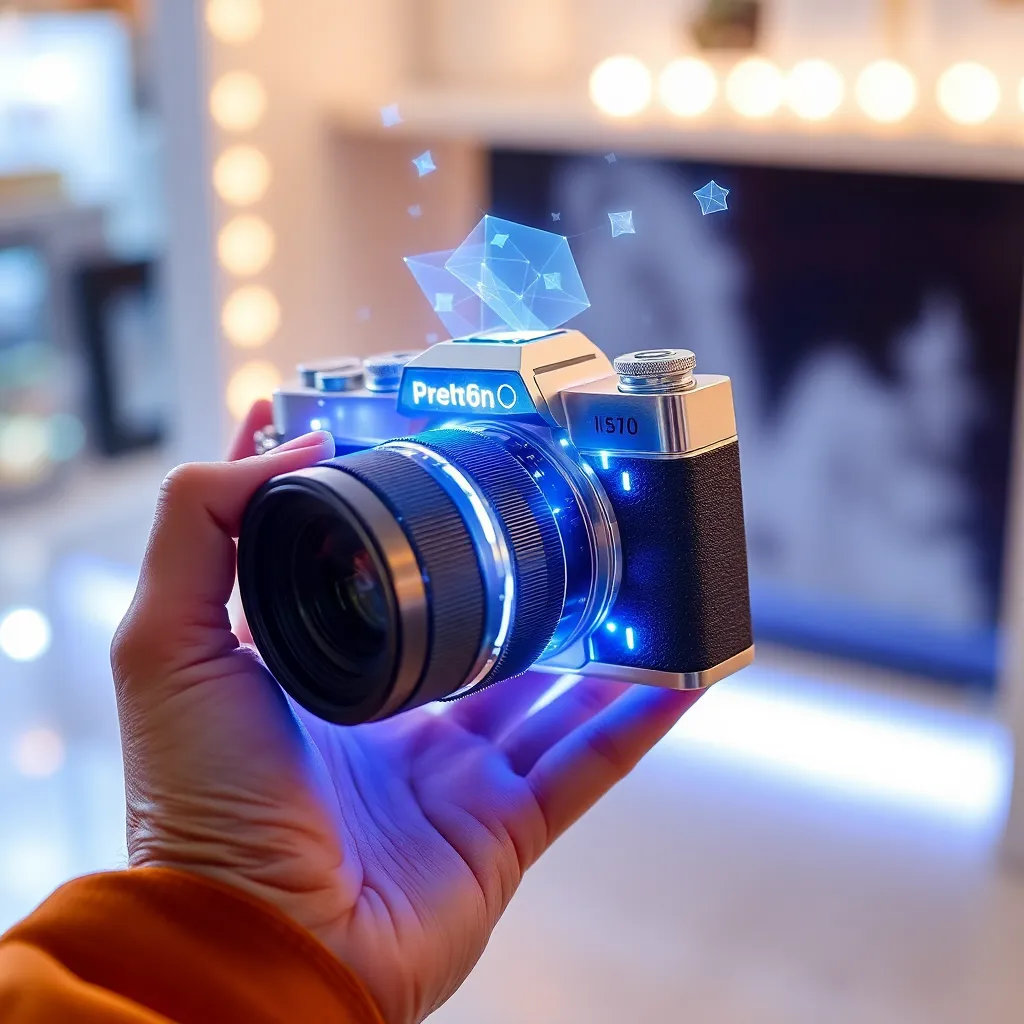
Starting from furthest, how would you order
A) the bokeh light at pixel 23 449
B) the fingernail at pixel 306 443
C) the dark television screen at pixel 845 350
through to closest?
the bokeh light at pixel 23 449
the dark television screen at pixel 845 350
the fingernail at pixel 306 443

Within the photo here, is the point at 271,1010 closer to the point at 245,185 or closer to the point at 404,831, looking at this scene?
the point at 404,831

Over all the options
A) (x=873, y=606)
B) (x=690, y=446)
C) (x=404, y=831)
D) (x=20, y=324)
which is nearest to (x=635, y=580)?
(x=690, y=446)

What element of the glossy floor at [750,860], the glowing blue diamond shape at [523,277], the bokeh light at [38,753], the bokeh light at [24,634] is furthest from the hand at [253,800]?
the bokeh light at [24,634]

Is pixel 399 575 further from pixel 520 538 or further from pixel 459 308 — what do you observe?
pixel 459 308

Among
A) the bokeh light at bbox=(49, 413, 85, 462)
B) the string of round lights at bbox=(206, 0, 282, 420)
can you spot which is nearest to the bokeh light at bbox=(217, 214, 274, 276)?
the string of round lights at bbox=(206, 0, 282, 420)

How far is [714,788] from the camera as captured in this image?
5.10 ft

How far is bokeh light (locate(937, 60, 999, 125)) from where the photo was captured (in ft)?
4.92

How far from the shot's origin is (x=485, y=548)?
700 millimetres

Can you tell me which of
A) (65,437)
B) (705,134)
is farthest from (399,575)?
(65,437)

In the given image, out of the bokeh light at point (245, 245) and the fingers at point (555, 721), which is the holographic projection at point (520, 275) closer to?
the fingers at point (555, 721)

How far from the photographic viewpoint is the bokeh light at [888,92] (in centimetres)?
155

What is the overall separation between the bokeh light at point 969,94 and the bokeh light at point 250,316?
3.09 ft

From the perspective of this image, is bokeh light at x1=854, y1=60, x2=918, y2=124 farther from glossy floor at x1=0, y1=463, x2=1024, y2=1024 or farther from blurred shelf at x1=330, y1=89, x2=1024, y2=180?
glossy floor at x1=0, y1=463, x2=1024, y2=1024

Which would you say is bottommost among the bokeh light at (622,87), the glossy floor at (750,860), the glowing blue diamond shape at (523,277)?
the glossy floor at (750,860)
